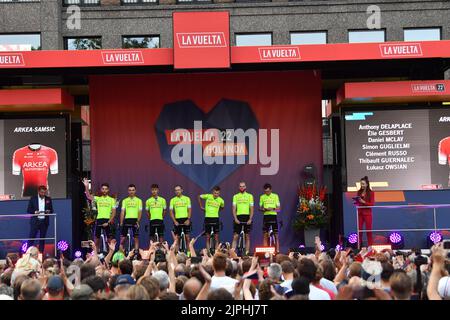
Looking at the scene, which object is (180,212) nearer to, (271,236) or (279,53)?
(271,236)

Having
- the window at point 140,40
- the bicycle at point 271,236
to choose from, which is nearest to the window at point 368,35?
the window at point 140,40

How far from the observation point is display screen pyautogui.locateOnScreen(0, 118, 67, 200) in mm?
22781

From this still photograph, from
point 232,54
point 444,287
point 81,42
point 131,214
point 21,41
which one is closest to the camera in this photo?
point 444,287

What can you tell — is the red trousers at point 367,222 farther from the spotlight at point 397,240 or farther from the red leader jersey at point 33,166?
the red leader jersey at point 33,166

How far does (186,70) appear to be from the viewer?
2234 centimetres

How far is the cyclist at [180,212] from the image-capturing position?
71.2 ft

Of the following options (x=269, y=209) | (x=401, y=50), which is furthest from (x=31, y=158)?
(x=401, y=50)

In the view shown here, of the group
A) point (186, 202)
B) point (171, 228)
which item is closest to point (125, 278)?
point (186, 202)

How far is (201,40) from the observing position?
71.4 feet

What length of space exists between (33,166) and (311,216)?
7622 mm

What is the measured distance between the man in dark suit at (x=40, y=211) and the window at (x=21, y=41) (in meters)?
14.9

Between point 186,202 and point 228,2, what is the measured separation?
1549cm

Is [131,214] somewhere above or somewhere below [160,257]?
above

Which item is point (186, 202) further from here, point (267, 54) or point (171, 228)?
point (267, 54)
